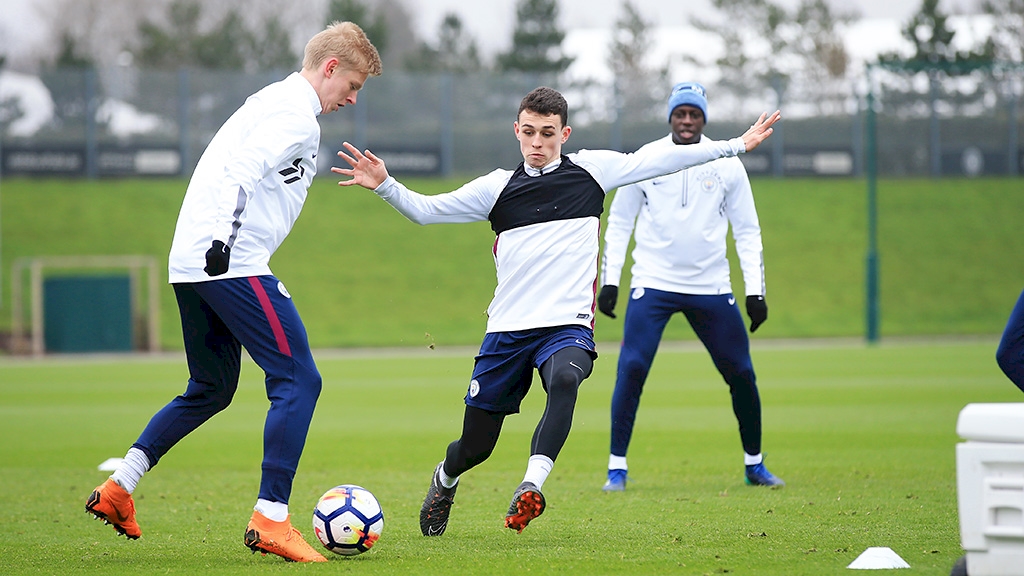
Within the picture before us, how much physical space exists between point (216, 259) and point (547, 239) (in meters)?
1.59

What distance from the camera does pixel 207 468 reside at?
8.92 meters

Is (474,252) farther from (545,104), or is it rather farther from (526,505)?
(526,505)

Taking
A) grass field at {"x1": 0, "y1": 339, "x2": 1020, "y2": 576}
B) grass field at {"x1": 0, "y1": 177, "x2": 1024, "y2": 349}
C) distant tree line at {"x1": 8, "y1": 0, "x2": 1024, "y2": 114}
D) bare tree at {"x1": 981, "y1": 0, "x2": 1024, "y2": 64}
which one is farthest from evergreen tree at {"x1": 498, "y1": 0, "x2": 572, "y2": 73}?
grass field at {"x1": 0, "y1": 339, "x2": 1020, "y2": 576}

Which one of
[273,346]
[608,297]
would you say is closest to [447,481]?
[273,346]

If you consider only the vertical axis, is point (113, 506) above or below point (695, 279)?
below

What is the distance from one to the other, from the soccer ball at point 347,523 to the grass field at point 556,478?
0.08 m

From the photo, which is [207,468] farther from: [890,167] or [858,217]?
[890,167]

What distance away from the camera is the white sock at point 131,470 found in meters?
5.38

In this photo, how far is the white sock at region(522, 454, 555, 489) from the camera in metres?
4.98

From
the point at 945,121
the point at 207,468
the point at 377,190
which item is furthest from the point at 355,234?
the point at 377,190

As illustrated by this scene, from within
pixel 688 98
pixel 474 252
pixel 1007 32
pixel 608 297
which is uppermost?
pixel 1007 32

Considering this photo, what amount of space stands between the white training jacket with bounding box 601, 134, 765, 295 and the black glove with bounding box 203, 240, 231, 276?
3463 mm

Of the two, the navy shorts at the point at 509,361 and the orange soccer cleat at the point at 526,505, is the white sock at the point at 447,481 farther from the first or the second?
the orange soccer cleat at the point at 526,505

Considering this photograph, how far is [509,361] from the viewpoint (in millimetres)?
5625
